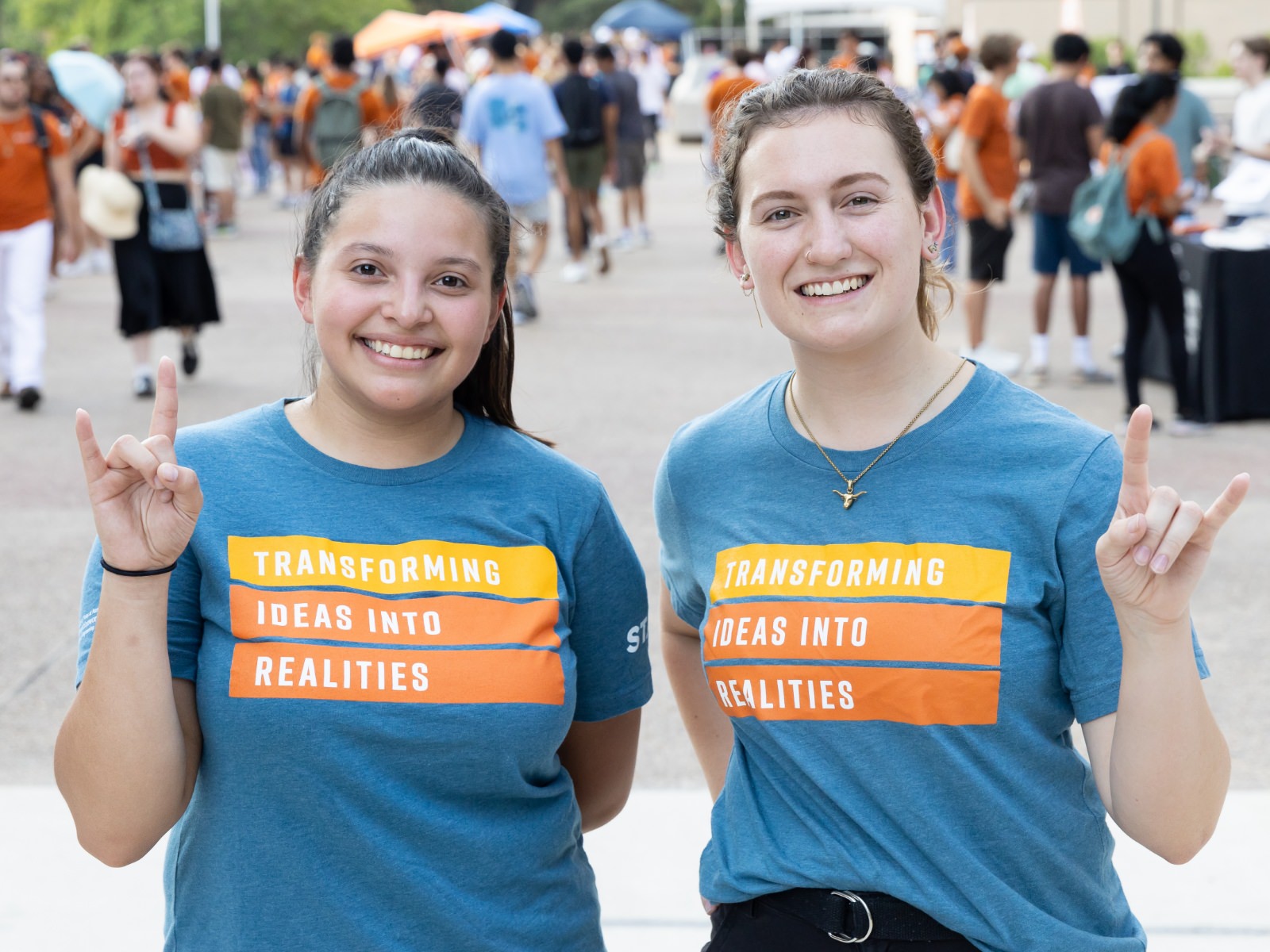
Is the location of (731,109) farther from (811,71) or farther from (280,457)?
(280,457)

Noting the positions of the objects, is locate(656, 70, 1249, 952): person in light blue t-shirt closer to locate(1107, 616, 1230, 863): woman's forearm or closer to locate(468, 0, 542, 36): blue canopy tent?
locate(1107, 616, 1230, 863): woman's forearm

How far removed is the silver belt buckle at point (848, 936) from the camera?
2055mm

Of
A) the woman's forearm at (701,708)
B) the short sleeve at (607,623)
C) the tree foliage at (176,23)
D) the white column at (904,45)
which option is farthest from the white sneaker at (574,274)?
the tree foliage at (176,23)

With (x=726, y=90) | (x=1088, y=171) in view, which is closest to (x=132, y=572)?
(x=1088, y=171)

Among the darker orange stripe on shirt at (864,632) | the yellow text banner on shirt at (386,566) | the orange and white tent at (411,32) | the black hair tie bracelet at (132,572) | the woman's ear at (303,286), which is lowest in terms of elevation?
the darker orange stripe on shirt at (864,632)

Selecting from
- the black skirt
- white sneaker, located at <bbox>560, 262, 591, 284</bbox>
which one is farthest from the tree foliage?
the black skirt

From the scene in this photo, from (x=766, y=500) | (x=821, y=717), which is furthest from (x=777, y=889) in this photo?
(x=766, y=500)

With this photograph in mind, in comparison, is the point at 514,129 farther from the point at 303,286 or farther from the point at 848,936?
the point at 848,936

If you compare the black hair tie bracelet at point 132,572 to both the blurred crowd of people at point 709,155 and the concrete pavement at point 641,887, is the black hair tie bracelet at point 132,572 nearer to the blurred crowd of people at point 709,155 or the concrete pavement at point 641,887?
the concrete pavement at point 641,887

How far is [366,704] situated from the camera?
6.91 feet

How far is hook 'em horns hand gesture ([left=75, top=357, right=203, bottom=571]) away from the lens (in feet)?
6.47

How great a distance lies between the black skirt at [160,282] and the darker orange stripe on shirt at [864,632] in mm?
7883

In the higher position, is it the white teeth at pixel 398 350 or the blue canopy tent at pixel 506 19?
the blue canopy tent at pixel 506 19

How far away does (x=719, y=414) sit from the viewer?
95.2 inches
